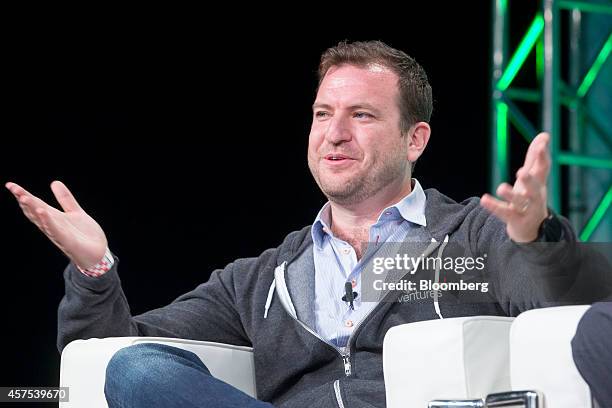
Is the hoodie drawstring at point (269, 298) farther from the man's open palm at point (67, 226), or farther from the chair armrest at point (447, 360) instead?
the chair armrest at point (447, 360)

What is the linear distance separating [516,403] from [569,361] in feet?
0.31

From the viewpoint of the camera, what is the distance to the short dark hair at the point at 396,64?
2432 mm

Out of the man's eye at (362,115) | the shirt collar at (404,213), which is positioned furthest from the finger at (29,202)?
the man's eye at (362,115)

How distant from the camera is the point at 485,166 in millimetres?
4133

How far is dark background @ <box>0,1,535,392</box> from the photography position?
11.7 feet

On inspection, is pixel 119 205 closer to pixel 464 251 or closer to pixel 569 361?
pixel 464 251

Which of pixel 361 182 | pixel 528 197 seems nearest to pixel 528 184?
pixel 528 197

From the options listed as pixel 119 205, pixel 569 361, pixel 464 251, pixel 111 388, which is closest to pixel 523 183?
pixel 569 361

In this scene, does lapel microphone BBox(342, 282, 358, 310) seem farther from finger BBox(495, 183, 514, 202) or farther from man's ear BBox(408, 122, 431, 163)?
finger BBox(495, 183, 514, 202)

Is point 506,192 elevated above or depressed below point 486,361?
above

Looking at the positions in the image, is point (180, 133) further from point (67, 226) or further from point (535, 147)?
point (535, 147)

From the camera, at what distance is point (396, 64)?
244 centimetres

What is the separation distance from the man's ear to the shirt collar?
0.12 m

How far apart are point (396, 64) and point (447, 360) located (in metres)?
0.97
